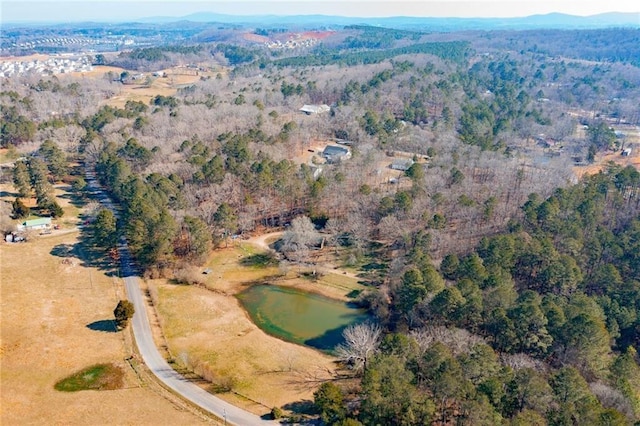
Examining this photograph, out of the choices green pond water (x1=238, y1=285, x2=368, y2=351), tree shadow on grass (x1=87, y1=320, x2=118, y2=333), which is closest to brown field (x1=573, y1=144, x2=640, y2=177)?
green pond water (x1=238, y1=285, x2=368, y2=351)

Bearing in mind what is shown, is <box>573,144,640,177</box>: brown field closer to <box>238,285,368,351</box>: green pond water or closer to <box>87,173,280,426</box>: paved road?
<box>238,285,368,351</box>: green pond water

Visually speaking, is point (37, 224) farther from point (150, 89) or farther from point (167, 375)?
point (150, 89)

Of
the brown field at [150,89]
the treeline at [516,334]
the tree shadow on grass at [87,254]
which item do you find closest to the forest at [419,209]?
the treeline at [516,334]

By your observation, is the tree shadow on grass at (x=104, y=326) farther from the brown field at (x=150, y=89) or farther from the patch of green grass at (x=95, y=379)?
the brown field at (x=150, y=89)

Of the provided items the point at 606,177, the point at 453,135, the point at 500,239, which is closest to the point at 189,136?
the point at 453,135

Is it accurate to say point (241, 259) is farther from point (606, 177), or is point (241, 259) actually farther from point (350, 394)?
point (606, 177)

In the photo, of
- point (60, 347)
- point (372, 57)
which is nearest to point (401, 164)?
point (60, 347)
